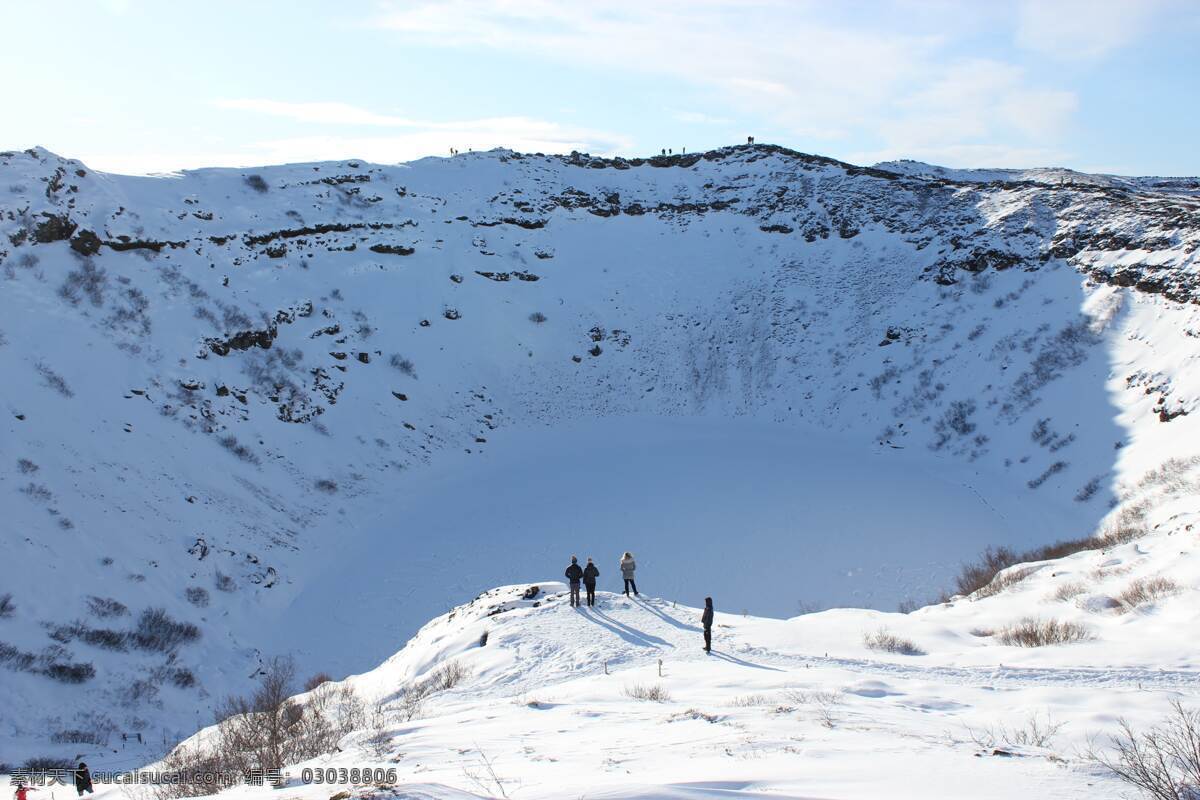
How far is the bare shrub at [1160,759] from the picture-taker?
5938mm

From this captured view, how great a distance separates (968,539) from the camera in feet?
91.4

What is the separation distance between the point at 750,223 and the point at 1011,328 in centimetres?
2090

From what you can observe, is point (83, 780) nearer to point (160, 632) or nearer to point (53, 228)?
point (160, 632)

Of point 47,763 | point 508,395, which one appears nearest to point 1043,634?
point 47,763

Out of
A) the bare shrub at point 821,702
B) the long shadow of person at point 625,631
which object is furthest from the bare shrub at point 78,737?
the bare shrub at point 821,702

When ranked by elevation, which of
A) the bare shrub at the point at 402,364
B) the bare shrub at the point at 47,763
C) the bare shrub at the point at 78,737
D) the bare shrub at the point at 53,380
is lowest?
the bare shrub at the point at 47,763

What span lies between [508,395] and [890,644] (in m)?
29.1

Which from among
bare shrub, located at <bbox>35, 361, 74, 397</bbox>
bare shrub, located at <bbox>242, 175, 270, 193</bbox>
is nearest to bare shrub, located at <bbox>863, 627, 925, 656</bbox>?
bare shrub, located at <bbox>35, 361, 74, 397</bbox>

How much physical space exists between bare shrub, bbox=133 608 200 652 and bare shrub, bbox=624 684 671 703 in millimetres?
15733

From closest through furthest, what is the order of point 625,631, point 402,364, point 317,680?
point 625,631, point 317,680, point 402,364

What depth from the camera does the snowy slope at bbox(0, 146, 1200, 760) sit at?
24.5 m

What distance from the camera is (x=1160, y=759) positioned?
6098mm

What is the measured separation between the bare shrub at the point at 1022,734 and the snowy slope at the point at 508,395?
47.9 feet

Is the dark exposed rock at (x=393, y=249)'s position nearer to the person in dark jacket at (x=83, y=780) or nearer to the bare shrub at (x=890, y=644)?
the person in dark jacket at (x=83, y=780)
